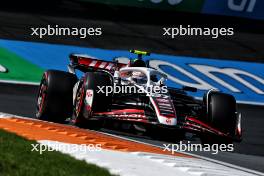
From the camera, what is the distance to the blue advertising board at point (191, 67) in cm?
2059

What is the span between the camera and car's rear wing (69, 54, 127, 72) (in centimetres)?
1523

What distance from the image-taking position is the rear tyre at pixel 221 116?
1361cm

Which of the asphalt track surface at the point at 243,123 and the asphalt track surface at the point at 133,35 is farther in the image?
the asphalt track surface at the point at 133,35

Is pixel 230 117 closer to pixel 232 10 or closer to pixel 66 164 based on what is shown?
pixel 66 164

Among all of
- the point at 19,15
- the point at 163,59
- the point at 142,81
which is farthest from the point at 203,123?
the point at 19,15

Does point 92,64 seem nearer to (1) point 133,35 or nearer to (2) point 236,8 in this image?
(1) point 133,35

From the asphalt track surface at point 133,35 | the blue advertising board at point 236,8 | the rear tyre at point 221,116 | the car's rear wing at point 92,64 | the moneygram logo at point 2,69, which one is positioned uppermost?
the blue advertising board at point 236,8

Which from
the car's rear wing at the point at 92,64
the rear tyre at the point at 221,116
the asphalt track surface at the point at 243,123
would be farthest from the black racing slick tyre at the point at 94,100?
the rear tyre at the point at 221,116

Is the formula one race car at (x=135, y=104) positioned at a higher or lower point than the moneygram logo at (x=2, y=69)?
lower

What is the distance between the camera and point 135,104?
1361cm

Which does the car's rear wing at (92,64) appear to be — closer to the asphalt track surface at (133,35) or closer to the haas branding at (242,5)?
the asphalt track surface at (133,35)

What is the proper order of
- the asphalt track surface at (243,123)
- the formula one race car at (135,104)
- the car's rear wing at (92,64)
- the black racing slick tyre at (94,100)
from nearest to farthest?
the asphalt track surface at (243,123), the formula one race car at (135,104), the black racing slick tyre at (94,100), the car's rear wing at (92,64)

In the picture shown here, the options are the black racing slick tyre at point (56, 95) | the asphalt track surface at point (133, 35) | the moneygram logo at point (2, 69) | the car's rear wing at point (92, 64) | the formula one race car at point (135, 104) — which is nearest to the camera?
the formula one race car at point (135, 104)

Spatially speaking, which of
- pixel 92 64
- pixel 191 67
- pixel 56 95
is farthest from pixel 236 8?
pixel 56 95
